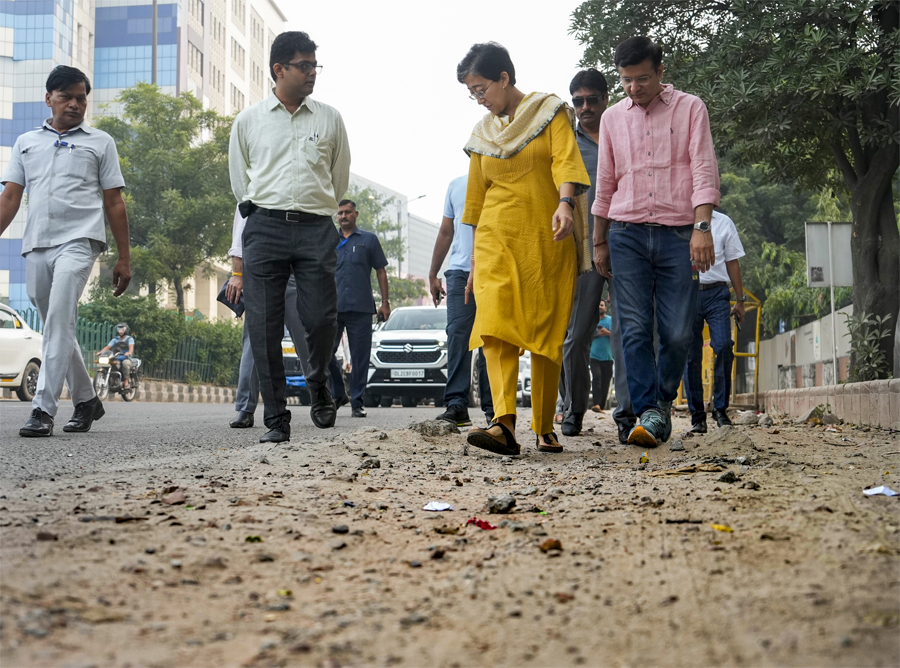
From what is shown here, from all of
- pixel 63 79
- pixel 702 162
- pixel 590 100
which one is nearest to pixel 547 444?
pixel 702 162

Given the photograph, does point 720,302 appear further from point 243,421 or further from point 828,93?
point 243,421

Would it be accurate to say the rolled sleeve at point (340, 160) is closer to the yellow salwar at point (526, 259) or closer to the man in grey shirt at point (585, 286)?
the yellow salwar at point (526, 259)

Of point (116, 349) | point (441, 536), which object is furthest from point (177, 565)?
point (116, 349)

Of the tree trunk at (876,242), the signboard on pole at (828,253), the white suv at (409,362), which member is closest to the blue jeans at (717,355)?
the tree trunk at (876,242)

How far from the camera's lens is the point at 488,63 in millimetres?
5066

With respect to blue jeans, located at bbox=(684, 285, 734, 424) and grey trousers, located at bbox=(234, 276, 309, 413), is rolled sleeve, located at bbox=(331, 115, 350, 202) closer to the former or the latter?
grey trousers, located at bbox=(234, 276, 309, 413)

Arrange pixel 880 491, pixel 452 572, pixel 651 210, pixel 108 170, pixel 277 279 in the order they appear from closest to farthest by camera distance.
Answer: pixel 452 572 < pixel 880 491 < pixel 651 210 < pixel 277 279 < pixel 108 170

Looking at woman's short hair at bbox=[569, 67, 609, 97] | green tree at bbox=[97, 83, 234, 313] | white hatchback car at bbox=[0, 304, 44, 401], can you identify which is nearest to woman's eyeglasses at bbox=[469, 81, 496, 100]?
woman's short hair at bbox=[569, 67, 609, 97]

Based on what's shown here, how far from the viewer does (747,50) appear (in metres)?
10.9

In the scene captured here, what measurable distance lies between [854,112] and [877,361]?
2.83 m

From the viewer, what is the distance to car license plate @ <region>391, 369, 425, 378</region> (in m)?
15.9

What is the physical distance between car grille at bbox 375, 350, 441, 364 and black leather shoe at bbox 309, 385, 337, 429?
30.4ft

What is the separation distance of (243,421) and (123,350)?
1393 centimetres

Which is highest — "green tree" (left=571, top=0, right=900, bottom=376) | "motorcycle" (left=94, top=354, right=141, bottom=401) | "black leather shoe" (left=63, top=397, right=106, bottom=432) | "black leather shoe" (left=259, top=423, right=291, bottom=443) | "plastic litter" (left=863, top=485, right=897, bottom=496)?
"green tree" (left=571, top=0, right=900, bottom=376)
